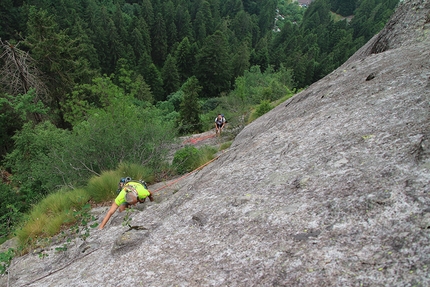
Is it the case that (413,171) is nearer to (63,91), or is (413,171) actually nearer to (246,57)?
(63,91)

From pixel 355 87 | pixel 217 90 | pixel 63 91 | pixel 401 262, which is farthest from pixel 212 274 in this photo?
pixel 217 90

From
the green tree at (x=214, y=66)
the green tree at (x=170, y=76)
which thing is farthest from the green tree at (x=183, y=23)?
the green tree at (x=214, y=66)

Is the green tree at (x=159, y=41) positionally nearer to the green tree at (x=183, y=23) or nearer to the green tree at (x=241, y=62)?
the green tree at (x=183, y=23)

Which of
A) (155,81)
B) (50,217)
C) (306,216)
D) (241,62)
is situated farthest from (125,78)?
(241,62)

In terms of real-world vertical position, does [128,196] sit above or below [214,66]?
below

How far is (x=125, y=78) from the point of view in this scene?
2528 cm

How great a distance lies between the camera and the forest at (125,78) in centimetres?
1018

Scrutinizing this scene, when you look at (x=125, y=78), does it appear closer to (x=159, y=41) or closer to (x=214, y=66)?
(x=214, y=66)

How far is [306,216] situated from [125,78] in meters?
25.1

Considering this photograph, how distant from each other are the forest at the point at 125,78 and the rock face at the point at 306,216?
4.78 m

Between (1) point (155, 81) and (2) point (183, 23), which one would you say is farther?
(2) point (183, 23)

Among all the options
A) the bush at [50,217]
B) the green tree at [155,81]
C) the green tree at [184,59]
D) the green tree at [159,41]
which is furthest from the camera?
the green tree at [159,41]

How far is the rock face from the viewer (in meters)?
2.33

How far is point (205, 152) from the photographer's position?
1010 centimetres
